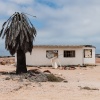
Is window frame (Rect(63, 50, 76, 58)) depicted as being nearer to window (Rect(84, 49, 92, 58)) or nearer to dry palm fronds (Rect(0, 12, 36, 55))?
window (Rect(84, 49, 92, 58))

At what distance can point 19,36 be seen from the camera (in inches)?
960

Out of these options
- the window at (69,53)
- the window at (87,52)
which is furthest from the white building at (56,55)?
the window at (87,52)

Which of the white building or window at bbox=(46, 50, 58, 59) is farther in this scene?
window at bbox=(46, 50, 58, 59)

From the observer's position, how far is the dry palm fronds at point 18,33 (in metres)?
24.2

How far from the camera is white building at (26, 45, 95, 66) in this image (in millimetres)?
40375

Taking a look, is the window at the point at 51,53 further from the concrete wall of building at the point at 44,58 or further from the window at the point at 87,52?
the window at the point at 87,52

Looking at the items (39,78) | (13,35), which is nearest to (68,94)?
(39,78)

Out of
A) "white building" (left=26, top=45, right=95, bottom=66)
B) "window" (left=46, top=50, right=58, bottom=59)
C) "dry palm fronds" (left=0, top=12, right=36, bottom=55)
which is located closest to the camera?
"dry palm fronds" (left=0, top=12, right=36, bottom=55)

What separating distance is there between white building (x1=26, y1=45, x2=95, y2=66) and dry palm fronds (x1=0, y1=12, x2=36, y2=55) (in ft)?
49.6

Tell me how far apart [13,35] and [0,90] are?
27.1 ft

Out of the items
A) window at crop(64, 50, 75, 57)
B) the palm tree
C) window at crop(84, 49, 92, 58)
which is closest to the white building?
window at crop(64, 50, 75, 57)

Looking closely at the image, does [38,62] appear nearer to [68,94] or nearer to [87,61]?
[87,61]

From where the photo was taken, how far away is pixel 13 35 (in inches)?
955

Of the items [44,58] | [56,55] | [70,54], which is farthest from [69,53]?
[44,58]
